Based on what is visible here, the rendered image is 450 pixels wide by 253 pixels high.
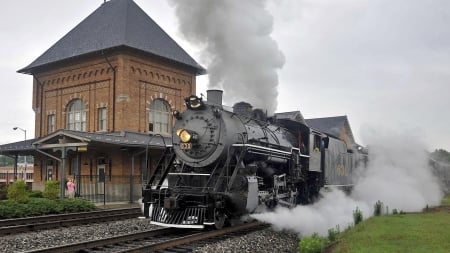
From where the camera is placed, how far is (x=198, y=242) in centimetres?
938

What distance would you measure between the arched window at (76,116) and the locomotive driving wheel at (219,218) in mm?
20061

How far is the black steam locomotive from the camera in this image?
34.2ft

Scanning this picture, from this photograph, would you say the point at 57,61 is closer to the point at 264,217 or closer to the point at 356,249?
the point at 264,217

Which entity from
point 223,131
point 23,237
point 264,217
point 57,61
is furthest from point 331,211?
point 57,61

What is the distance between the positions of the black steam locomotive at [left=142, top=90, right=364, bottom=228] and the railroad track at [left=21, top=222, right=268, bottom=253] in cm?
29

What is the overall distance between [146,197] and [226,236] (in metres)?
2.27

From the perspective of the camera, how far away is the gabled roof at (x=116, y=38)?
91.7 feet

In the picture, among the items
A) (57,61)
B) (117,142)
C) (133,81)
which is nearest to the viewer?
(117,142)

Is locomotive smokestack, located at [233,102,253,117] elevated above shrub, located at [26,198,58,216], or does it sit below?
above

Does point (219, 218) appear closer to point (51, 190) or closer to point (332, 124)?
point (51, 190)

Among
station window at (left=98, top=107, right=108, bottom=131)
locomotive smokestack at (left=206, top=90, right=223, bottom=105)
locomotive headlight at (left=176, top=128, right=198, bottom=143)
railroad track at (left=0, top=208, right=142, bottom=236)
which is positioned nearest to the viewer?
locomotive headlight at (left=176, top=128, right=198, bottom=143)

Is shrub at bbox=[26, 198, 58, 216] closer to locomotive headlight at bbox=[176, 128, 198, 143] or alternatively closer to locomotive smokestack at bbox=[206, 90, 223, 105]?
locomotive headlight at bbox=[176, 128, 198, 143]

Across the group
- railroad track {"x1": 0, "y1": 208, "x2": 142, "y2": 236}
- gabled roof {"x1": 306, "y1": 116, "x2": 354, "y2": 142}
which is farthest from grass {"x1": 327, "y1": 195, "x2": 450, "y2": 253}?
gabled roof {"x1": 306, "y1": 116, "x2": 354, "y2": 142}

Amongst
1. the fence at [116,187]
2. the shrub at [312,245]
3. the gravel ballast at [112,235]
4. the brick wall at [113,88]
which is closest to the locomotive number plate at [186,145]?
the gravel ballast at [112,235]
